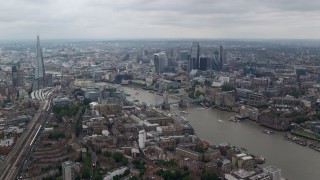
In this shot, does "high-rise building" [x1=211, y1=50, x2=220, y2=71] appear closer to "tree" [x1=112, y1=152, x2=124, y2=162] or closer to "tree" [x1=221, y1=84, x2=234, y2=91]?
"tree" [x1=221, y1=84, x2=234, y2=91]

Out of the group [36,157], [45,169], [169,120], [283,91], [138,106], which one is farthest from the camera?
[283,91]

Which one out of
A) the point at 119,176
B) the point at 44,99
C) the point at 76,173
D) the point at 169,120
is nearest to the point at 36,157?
the point at 76,173

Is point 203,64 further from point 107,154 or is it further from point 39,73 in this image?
point 107,154

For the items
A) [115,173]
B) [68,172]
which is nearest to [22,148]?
[68,172]

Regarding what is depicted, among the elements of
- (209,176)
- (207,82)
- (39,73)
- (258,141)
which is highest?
(39,73)

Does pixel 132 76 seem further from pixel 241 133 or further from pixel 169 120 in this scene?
pixel 241 133

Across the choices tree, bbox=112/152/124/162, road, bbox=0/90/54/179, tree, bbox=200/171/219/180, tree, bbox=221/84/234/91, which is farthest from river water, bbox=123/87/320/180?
road, bbox=0/90/54/179
